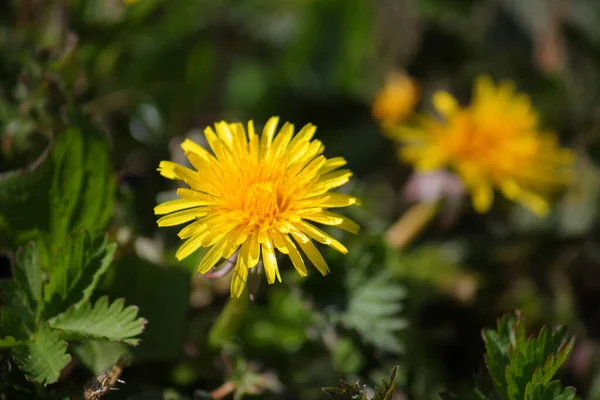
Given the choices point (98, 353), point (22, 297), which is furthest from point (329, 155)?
point (22, 297)

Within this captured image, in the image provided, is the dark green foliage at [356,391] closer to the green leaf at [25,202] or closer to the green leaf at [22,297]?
the green leaf at [22,297]

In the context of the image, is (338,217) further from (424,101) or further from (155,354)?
(424,101)

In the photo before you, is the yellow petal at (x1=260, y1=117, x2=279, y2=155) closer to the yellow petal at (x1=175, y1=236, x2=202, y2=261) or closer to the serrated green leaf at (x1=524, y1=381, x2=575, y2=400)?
the yellow petal at (x1=175, y1=236, x2=202, y2=261)

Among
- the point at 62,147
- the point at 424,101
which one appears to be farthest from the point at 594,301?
the point at 62,147

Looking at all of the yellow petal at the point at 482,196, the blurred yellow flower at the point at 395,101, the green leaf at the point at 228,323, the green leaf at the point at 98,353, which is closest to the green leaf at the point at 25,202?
the green leaf at the point at 98,353

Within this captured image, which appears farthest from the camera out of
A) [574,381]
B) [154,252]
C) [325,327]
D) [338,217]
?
[574,381]

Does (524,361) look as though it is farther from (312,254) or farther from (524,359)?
(312,254)
